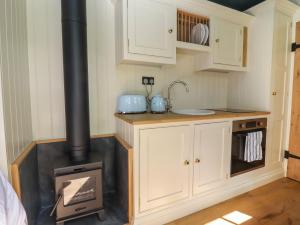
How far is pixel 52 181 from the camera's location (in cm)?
167

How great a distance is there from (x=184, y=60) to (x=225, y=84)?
85 cm

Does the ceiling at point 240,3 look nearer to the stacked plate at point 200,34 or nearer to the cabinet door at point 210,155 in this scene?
the stacked plate at point 200,34

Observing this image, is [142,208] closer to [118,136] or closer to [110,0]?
[118,136]

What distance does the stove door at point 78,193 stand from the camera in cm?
136

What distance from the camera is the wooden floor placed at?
5.22ft

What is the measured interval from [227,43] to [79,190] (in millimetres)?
2223

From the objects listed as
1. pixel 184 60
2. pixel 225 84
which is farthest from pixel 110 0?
pixel 225 84

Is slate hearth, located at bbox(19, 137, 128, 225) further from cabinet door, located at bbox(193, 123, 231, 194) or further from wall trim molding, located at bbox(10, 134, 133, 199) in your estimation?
cabinet door, located at bbox(193, 123, 231, 194)

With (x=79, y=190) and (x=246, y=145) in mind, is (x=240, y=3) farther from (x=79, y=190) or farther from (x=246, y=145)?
(x=79, y=190)

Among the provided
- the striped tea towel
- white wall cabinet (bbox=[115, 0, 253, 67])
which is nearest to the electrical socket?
white wall cabinet (bbox=[115, 0, 253, 67])

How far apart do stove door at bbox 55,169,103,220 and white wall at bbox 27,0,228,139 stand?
54cm

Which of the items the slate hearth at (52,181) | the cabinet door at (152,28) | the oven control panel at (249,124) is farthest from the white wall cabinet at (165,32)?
the slate hearth at (52,181)

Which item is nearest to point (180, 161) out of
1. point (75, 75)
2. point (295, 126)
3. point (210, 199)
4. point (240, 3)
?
point (210, 199)

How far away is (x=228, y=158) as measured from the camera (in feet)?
6.26
